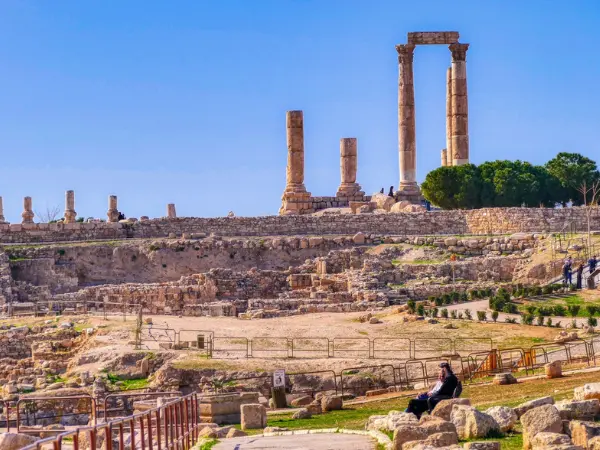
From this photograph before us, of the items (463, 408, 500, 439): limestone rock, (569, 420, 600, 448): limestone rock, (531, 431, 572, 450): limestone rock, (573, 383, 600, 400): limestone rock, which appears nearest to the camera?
(531, 431, 572, 450): limestone rock

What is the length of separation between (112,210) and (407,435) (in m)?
46.4

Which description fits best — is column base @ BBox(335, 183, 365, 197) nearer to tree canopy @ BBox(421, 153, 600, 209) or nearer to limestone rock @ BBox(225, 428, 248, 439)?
tree canopy @ BBox(421, 153, 600, 209)

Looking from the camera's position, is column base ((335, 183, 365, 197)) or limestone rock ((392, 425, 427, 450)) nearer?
limestone rock ((392, 425, 427, 450))

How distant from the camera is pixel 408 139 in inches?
2628

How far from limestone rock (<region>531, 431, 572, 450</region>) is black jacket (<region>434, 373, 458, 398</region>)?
629 cm

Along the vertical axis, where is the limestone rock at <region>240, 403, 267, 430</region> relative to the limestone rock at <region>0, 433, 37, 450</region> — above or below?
below

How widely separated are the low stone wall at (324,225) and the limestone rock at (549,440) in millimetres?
40273

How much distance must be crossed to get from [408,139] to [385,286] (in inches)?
775

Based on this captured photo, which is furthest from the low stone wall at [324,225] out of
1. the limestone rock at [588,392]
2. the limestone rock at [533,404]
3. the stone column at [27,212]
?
the limestone rock at [533,404]

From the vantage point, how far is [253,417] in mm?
23703

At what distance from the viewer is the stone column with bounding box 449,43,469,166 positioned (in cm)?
6694

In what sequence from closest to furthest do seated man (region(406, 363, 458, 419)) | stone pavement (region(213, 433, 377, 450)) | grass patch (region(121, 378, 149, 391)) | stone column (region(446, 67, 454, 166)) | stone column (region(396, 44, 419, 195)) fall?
stone pavement (region(213, 433, 377, 450)), seated man (region(406, 363, 458, 419)), grass patch (region(121, 378, 149, 391)), stone column (region(396, 44, 419, 195)), stone column (region(446, 67, 454, 166))

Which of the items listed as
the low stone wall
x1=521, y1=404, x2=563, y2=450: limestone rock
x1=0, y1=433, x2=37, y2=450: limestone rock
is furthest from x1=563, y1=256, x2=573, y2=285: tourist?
x1=0, y1=433, x2=37, y2=450: limestone rock

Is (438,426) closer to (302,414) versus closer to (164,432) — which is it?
(164,432)
